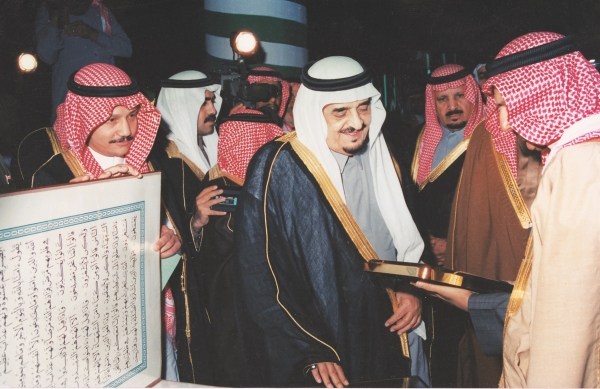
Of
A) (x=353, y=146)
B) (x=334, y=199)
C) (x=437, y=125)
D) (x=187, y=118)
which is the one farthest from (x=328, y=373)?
(x=437, y=125)

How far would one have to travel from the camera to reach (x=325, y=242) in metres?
1.52

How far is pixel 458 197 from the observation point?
1.78 m

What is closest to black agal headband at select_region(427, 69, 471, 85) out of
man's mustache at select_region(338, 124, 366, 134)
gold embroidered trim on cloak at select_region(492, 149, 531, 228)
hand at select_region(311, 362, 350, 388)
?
gold embroidered trim on cloak at select_region(492, 149, 531, 228)

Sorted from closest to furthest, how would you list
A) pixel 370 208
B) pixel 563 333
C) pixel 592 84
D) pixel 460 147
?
pixel 563 333
pixel 592 84
pixel 370 208
pixel 460 147

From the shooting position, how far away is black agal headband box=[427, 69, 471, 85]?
2162mm

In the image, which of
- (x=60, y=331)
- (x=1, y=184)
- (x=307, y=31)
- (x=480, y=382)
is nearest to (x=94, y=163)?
(x=1, y=184)

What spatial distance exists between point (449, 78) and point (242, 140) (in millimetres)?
1120

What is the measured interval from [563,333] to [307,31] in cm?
130

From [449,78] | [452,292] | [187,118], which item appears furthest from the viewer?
[449,78]

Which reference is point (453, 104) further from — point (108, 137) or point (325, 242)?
point (108, 137)

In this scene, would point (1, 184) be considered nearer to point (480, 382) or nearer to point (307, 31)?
point (307, 31)

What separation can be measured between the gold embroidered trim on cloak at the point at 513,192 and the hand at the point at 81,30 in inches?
61.9

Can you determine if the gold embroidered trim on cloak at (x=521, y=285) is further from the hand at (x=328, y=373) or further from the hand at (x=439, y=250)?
the hand at (x=439, y=250)

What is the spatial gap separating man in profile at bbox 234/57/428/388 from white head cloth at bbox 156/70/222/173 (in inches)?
20.4
